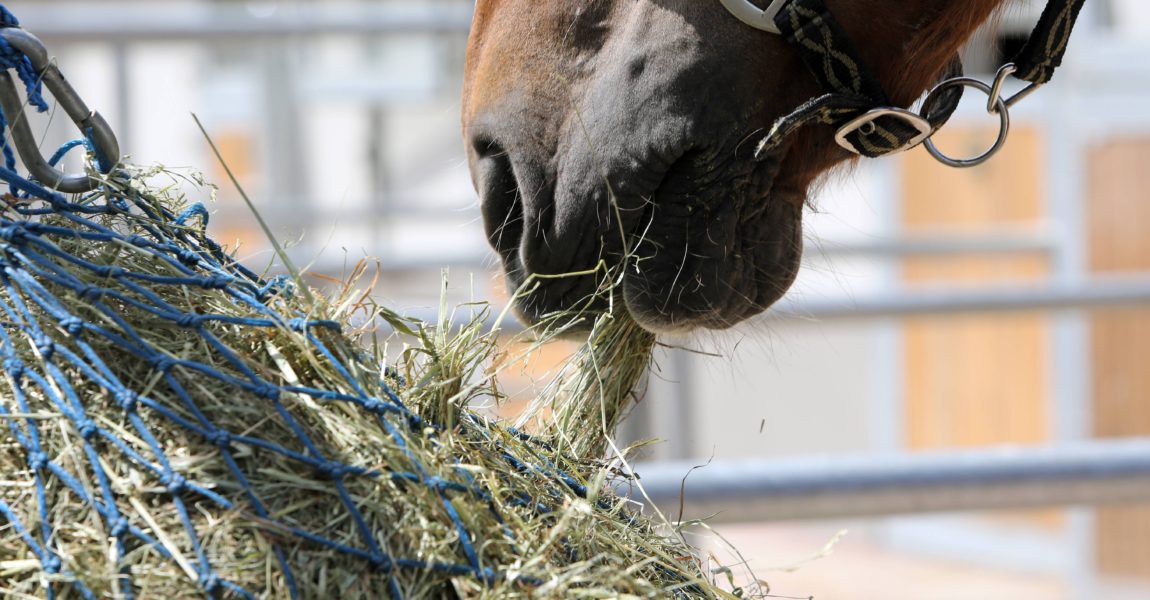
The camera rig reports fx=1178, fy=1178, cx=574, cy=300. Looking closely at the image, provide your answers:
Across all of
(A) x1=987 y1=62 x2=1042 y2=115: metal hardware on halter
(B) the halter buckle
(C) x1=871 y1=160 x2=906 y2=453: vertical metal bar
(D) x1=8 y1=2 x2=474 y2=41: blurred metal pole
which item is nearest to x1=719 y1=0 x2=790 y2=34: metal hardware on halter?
(B) the halter buckle

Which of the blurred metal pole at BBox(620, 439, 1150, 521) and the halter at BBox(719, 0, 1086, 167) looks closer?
the halter at BBox(719, 0, 1086, 167)

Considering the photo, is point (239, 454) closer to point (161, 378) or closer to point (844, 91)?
point (161, 378)

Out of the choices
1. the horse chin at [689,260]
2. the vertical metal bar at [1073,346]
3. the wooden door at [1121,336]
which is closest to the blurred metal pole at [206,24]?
the horse chin at [689,260]

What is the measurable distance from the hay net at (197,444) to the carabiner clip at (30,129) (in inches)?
0.5

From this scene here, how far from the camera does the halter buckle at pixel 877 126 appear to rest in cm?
118

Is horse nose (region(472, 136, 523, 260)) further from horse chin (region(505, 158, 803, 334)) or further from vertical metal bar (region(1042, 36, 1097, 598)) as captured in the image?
vertical metal bar (region(1042, 36, 1097, 598))

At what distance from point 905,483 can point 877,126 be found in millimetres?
466

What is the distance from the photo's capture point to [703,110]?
1137 mm

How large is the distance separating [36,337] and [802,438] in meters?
6.42

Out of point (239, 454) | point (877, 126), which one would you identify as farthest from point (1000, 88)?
point (239, 454)

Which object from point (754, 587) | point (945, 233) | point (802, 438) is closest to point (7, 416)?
point (754, 587)

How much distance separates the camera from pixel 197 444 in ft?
2.25

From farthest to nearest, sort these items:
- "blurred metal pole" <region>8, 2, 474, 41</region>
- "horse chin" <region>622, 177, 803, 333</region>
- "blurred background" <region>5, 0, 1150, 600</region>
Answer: "blurred background" <region>5, 0, 1150, 600</region>
"blurred metal pole" <region>8, 2, 474, 41</region>
"horse chin" <region>622, 177, 803, 333</region>

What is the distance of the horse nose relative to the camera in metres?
1.18
